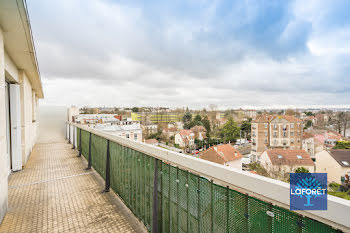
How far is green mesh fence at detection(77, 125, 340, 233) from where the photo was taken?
822 mm

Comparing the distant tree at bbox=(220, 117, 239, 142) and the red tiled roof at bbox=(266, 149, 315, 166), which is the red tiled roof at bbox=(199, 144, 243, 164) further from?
the distant tree at bbox=(220, 117, 239, 142)

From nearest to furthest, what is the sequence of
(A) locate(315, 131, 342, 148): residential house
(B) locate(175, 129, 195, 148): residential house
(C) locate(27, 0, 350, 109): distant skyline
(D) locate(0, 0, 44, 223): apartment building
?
(D) locate(0, 0, 44, 223): apartment building < (C) locate(27, 0, 350, 109): distant skyline < (A) locate(315, 131, 342, 148): residential house < (B) locate(175, 129, 195, 148): residential house

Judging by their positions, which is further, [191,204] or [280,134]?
[280,134]

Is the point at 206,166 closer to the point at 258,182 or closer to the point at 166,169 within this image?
the point at 258,182

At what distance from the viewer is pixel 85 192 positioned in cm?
272

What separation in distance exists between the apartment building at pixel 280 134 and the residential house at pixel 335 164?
396 inches

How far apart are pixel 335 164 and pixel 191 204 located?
2776 centimetres

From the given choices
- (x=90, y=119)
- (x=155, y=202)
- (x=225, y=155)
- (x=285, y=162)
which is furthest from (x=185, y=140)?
(x=155, y=202)

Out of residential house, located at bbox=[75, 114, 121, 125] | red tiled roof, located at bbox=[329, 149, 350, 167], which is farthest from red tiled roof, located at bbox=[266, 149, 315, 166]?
residential house, located at bbox=[75, 114, 121, 125]

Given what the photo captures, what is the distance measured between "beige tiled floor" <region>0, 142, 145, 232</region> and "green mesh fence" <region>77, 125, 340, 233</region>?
0.20m

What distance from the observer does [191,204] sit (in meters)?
1.31

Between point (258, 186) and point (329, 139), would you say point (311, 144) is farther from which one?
point (258, 186)

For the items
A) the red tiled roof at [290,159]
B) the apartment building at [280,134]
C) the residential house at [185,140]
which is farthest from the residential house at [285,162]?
the residential house at [185,140]

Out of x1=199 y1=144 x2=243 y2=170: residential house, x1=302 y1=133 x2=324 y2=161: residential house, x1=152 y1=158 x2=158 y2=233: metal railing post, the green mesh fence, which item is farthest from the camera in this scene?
x1=302 y1=133 x2=324 y2=161: residential house
